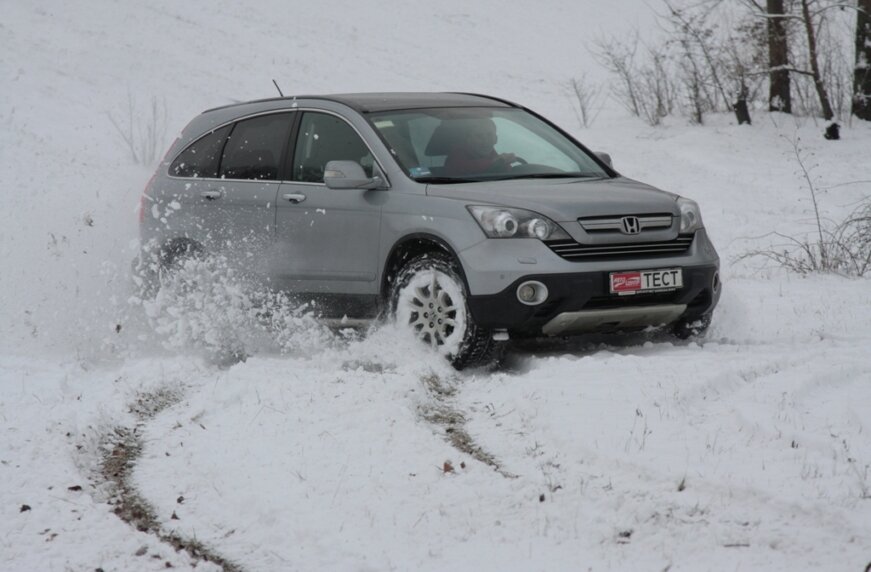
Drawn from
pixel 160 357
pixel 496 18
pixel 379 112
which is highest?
pixel 496 18

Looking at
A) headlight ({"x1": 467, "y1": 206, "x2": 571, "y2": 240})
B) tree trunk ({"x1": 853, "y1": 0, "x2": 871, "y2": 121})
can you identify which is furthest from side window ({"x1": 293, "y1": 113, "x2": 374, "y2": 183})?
tree trunk ({"x1": 853, "y1": 0, "x2": 871, "y2": 121})

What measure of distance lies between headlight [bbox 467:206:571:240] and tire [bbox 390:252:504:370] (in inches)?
13.5

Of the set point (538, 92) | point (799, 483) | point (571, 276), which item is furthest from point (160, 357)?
point (538, 92)

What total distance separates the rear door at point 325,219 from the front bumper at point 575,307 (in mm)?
997

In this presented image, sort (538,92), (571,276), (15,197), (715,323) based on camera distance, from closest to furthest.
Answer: (571,276), (715,323), (15,197), (538,92)

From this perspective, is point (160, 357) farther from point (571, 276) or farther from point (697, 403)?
point (697, 403)

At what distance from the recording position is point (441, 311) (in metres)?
6.75

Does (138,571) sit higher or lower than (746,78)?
lower

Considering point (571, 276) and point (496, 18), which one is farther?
point (496, 18)

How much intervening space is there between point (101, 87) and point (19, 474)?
22321 millimetres

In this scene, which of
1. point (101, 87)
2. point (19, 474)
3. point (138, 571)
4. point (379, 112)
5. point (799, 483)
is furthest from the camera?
point (101, 87)

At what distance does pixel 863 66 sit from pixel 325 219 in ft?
44.3

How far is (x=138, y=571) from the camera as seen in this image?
Result: 3.98 meters

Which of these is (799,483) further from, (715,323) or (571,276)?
(715,323)
